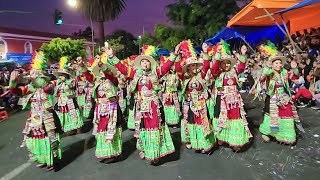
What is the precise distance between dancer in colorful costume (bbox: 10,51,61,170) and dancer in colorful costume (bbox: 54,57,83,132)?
7.38 ft

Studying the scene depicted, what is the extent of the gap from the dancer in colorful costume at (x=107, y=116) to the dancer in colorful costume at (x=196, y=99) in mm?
1210

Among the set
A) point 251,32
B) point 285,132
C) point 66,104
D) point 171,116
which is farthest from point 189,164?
point 251,32

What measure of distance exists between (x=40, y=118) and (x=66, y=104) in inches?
105

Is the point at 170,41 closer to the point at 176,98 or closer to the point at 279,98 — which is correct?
the point at 176,98

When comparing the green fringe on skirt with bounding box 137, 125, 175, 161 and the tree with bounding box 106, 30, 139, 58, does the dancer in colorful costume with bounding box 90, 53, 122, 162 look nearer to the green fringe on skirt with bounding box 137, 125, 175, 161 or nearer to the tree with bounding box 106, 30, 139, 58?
the green fringe on skirt with bounding box 137, 125, 175, 161

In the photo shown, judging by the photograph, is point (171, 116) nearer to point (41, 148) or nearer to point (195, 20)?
point (41, 148)

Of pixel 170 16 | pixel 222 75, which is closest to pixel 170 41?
pixel 170 16

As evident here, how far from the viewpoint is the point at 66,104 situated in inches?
324

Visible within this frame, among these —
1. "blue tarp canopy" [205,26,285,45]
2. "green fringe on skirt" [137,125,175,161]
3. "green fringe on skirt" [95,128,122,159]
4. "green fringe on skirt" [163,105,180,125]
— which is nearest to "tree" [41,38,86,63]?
"blue tarp canopy" [205,26,285,45]

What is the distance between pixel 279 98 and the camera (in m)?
6.27

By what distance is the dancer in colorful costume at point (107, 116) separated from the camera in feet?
18.8

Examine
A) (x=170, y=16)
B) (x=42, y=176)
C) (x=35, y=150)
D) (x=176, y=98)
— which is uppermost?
(x=170, y=16)

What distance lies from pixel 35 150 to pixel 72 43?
32.8 meters

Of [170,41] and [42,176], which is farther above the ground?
[170,41]
